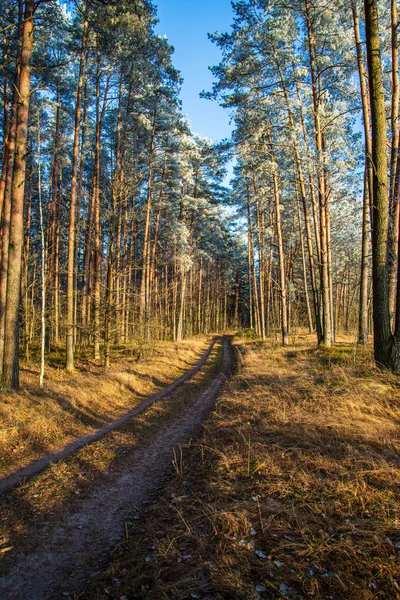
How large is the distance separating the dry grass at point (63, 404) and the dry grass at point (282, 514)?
317 centimetres

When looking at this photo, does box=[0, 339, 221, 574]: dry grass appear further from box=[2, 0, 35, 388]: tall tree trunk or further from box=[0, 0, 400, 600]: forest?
box=[2, 0, 35, 388]: tall tree trunk

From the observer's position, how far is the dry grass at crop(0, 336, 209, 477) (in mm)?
6633

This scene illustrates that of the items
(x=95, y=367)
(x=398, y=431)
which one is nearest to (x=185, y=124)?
(x=95, y=367)

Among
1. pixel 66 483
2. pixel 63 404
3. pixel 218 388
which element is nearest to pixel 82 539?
pixel 66 483

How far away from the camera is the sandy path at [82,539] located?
307cm

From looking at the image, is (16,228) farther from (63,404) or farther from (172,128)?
(172,128)

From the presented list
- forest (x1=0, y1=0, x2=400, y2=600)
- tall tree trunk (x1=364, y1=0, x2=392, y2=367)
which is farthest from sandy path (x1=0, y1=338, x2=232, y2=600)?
tall tree trunk (x1=364, y1=0, x2=392, y2=367)

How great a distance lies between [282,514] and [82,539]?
89.2 inches

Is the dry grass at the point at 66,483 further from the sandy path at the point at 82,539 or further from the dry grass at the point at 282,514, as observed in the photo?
the dry grass at the point at 282,514

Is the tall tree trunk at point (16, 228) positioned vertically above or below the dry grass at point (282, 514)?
above

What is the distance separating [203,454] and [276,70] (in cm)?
1574

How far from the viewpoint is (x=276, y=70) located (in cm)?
1457

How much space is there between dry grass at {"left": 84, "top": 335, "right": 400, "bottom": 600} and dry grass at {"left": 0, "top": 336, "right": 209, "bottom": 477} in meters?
3.17

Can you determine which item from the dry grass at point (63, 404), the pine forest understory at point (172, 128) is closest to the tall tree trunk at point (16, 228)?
the pine forest understory at point (172, 128)
